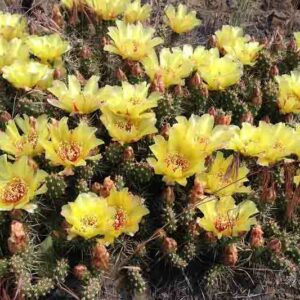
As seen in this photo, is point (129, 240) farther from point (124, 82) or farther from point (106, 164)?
point (124, 82)

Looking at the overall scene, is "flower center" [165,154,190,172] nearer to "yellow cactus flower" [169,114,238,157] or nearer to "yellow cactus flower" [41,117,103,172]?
"yellow cactus flower" [169,114,238,157]

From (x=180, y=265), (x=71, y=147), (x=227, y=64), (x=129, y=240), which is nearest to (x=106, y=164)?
(x=71, y=147)

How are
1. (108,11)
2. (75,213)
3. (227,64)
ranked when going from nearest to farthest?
(75,213) → (227,64) → (108,11)

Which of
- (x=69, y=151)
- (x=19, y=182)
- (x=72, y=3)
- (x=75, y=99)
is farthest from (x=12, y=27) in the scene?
(x=19, y=182)

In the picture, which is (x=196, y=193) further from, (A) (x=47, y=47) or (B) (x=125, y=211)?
(A) (x=47, y=47)

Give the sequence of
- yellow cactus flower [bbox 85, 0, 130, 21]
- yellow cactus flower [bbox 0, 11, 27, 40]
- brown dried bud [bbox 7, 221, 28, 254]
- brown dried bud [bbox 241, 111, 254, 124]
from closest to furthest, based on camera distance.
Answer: brown dried bud [bbox 7, 221, 28, 254], brown dried bud [bbox 241, 111, 254, 124], yellow cactus flower [bbox 0, 11, 27, 40], yellow cactus flower [bbox 85, 0, 130, 21]

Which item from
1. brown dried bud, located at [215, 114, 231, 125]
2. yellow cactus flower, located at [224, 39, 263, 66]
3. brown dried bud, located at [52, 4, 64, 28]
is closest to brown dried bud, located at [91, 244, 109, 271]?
brown dried bud, located at [215, 114, 231, 125]

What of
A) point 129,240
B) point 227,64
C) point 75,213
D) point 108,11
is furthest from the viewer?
point 108,11
